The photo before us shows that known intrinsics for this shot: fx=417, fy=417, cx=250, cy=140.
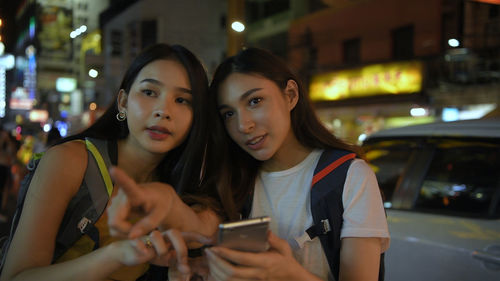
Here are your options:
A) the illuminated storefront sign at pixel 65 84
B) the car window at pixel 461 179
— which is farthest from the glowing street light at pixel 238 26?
the illuminated storefront sign at pixel 65 84

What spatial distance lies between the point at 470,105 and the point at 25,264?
1215 cm

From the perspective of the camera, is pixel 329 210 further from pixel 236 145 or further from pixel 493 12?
pixel 493 12

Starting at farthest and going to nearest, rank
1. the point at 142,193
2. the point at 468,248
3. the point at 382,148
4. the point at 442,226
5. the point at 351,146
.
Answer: the point at 382,148
the point at 442,226
the point at 468,248
the point at 351,146
the point at 142,193

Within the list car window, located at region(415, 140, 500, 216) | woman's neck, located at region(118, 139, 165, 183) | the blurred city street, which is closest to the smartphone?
woman's neck, located at region(118, 139, 165, 183)

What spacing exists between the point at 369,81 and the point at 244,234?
13.3 meters

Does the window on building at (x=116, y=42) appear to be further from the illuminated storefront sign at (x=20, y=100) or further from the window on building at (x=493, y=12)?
the window on building at (x=493, y=12)

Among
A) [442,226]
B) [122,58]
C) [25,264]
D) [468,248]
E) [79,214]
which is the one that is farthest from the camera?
[122,58]

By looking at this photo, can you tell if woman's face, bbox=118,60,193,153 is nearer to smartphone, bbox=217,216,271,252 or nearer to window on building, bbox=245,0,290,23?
smartphone, bbox=217,216,271,252

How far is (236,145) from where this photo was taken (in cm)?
207

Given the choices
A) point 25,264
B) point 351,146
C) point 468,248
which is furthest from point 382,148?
point 25,264

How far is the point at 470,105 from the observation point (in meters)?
11.4

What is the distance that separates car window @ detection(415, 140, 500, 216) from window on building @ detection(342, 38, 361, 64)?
12.5m

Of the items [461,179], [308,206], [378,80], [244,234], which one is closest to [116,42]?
[378,80]

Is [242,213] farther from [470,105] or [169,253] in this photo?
[470,105]
